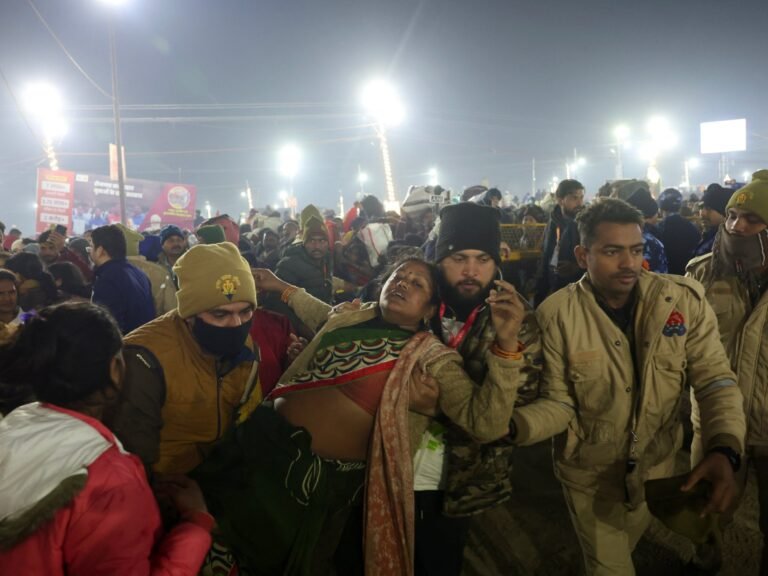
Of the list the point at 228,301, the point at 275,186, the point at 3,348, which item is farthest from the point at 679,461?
the point at 275,186

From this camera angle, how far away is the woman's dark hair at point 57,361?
150cm

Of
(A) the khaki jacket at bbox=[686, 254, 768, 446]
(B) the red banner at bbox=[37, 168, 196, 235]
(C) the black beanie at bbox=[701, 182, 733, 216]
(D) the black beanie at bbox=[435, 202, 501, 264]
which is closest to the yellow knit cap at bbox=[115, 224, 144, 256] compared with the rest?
(D) the black beanie at bbox=[435, 202, 501, 264]

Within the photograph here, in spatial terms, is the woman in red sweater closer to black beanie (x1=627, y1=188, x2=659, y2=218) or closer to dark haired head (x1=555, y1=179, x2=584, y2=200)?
dark haired head (x1=555, y1=179, x2=584, y2=200)

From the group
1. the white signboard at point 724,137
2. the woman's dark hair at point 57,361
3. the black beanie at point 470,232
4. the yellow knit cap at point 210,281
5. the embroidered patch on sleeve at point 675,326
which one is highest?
the white signboard at point 724,137

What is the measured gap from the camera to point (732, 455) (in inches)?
76.0

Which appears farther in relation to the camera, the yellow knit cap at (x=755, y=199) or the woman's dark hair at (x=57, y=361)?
the yellow knit cap at (x=755, y=199)

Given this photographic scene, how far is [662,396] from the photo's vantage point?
91.7 inches

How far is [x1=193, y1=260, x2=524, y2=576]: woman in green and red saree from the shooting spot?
1.99 m

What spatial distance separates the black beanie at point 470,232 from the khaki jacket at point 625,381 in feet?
1.86

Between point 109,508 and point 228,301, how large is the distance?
1.26m

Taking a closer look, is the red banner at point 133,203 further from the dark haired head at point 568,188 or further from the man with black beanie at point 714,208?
the man with black beanie at point 714,208

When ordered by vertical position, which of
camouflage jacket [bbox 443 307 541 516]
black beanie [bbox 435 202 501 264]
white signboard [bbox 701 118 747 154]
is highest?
white signboard [bbox 701 118 747 154]

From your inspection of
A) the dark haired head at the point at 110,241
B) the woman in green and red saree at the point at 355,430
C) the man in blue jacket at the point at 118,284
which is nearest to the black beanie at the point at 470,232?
the woman in green and red saree at the point at 355,430

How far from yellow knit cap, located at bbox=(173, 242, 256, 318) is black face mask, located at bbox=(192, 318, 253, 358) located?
90 millimetres
